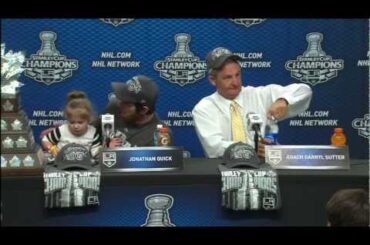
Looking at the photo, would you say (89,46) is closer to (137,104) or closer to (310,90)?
(137,104)

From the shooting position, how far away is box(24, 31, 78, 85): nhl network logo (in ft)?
11.4

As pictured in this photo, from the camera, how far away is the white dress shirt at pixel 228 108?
311 centimetres

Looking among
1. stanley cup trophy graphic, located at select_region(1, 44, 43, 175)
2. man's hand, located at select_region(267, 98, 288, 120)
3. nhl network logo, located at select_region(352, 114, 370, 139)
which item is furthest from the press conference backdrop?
stanley cup trophy graphic, located at select_region(1, 44, 43, 175)

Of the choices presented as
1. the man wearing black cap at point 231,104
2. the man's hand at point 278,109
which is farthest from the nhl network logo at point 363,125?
the man's hand at point 278,109

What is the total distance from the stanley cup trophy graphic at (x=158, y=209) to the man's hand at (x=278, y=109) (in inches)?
33.5

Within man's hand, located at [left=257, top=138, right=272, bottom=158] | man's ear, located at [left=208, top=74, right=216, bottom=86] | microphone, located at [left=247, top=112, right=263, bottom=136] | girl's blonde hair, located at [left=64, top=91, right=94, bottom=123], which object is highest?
man's ear, located at [left=208, top=74, right=216, bottom=86]

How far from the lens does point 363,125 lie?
3.65 m

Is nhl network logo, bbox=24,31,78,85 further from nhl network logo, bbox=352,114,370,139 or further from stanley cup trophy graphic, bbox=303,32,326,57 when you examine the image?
nhl network logo, bbox=352,114,370,139

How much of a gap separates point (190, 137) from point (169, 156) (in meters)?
1.01

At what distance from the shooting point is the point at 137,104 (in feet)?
9.84

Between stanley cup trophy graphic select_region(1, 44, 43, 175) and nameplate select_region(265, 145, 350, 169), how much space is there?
1.02 meters

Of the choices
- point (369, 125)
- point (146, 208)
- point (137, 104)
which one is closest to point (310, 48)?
point (369, 125)

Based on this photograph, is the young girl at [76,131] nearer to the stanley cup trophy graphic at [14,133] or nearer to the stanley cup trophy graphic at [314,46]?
the stanley cup trophy graphic at [14,133]

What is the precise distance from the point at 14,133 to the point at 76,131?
1.18 feet
